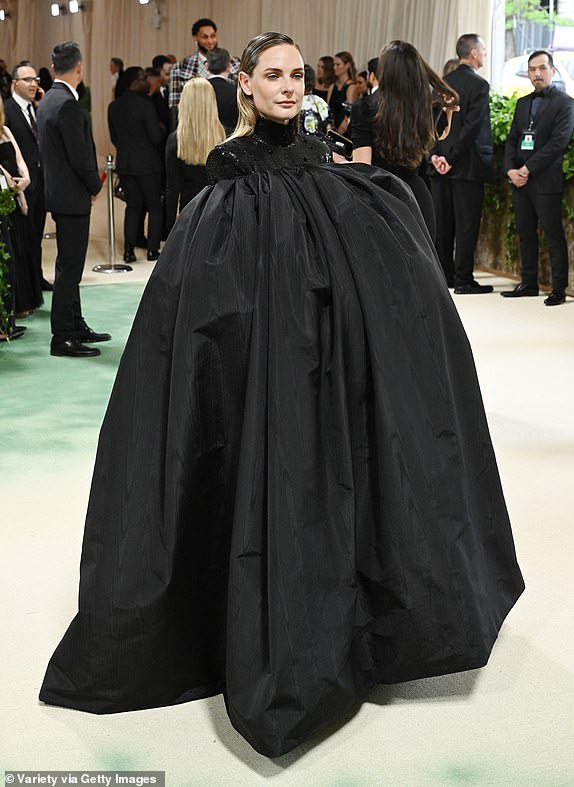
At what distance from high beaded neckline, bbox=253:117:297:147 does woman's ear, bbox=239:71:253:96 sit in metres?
0.06

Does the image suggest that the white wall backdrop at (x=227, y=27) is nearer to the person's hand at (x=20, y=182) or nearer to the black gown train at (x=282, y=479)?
the person's hand at (x=20, y=182)

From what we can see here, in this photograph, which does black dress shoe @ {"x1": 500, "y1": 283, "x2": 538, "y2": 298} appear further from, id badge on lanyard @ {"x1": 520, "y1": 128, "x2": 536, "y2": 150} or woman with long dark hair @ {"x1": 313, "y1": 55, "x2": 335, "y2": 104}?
woman with long dark hair @ {"x1": 313, "y1": 55, "x2": 335, "y2": 104}

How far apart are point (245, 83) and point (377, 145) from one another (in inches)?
91.9

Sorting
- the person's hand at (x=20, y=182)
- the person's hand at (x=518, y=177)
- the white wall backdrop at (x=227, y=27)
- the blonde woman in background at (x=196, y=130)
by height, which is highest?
the white wall backdrop at (x=227, y=27)

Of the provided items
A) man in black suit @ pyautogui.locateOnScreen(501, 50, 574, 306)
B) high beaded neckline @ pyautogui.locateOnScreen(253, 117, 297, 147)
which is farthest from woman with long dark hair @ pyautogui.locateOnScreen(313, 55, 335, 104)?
high beaded neckline @ pyautogui.locateOnScreen(253, 117, 297, 147)

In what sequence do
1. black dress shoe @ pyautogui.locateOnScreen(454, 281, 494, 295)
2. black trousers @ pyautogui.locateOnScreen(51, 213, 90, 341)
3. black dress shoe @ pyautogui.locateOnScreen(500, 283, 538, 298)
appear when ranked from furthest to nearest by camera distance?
black dress shoe @ pyautogui.locateOnScreen(454, 281, 494, 295), black dress shoe @ pyautogui.locateOnScreen(500, 283, 538, 298), black trousers @ pyautogui.locateOnScreen(51, 213, 90, 341)

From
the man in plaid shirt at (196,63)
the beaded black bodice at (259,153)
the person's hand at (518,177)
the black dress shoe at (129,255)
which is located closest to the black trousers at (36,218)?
the man in plaid shirt at (196,63)

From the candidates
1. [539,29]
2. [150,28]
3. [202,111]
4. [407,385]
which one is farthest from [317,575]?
[150,28]

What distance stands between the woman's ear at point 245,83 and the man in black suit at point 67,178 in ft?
11.3

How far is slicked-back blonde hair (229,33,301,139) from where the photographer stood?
2318 millimetres

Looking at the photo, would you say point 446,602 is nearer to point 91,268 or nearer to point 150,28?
point 91,268

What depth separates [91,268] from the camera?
9281 mm

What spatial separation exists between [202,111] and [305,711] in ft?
17.8

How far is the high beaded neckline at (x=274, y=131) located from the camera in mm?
2395
